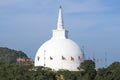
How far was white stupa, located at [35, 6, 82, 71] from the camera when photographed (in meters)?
62.2

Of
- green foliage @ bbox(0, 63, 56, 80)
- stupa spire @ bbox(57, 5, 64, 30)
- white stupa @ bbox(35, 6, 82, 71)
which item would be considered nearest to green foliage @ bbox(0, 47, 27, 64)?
stupa spire @ bbox(57, 5, 64, 30)

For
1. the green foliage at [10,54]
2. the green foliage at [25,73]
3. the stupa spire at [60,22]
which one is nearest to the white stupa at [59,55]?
the stupa spire at [60,22]

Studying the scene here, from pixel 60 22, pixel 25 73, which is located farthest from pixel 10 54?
pixel 25 73

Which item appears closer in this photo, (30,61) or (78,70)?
(78,70)

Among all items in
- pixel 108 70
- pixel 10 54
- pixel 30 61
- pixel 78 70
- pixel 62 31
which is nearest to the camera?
pixel 108 70

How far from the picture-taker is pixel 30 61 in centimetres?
7038

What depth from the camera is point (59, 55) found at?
6228cm

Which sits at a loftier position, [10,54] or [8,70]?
[10,54]

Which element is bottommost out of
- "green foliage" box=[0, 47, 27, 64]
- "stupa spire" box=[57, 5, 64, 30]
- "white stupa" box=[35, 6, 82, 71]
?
"white stupa" box=[35, 6, 82, 71]

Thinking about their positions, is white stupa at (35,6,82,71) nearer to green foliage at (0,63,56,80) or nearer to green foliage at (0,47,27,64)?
green foliage at (0,63,56,80)

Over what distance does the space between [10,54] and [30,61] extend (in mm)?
47515

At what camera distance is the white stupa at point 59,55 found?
62.2 metres

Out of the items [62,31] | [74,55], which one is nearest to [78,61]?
[74,55]

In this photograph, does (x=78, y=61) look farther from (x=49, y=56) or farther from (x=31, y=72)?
(x=31, y=72)
